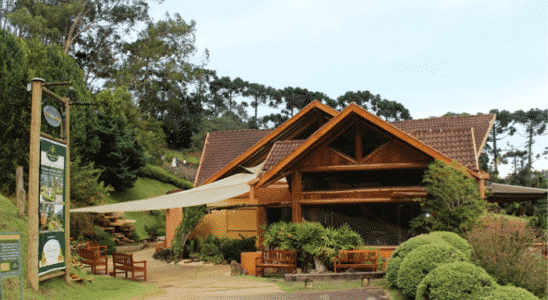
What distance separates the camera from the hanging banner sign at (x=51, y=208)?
29.8 feet

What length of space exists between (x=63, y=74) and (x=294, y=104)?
1440 inches

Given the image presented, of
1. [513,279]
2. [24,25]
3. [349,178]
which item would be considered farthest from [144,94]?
[513,279]

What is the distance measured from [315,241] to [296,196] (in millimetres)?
2474

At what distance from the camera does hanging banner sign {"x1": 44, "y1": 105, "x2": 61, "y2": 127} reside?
9406 millimetres

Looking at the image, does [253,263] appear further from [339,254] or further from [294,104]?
[294,104]

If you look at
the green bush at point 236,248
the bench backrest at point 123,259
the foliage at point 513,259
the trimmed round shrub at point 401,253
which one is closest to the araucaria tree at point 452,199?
the trimmed round shrub at point 401,253

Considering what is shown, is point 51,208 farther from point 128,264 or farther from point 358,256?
point 358,256

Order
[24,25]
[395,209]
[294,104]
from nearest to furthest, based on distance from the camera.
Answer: [395,209] < [24,25] < [294,104]

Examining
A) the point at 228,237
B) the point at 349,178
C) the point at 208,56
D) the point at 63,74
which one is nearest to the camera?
the point at 349,178

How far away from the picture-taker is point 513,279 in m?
7.55

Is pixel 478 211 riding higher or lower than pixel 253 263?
higher

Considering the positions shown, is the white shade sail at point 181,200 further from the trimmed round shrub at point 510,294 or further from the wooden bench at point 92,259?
the trimmed round shrub at point 510,294

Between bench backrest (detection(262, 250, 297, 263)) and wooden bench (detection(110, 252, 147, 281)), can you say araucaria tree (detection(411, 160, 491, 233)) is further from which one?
wooden bench (detection(110, 252, 147, 281))

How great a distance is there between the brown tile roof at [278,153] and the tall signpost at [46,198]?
22.0ft
